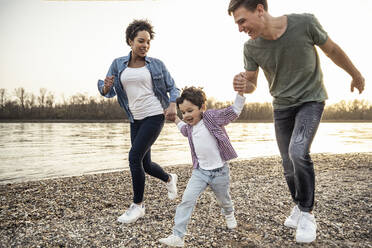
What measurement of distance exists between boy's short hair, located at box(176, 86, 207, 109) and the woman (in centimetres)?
62

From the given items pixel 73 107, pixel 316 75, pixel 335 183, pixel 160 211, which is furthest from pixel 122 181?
pixel 73 107

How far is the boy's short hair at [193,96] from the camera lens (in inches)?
132

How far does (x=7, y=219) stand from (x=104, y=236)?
6.43 ft

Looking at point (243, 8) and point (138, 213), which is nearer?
point (243, 8)

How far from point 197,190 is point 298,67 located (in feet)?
5.68

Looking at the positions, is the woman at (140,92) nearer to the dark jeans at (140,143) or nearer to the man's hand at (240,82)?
the dark jeans at (140,143)

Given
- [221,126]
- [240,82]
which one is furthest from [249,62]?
[221,126]

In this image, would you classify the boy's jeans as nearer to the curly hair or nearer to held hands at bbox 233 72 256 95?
held hands at bbox 233 72 256 95

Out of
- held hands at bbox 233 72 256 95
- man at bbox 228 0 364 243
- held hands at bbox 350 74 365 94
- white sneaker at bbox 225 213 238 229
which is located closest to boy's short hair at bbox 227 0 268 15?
man at bbox 228 0 364 243

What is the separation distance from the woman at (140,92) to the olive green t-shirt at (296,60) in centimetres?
142

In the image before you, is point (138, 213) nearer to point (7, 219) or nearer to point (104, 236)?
point (104, 236)

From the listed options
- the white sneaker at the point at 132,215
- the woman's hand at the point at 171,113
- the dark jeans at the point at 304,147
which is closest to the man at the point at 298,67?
the dark jeans at the point at 304,147

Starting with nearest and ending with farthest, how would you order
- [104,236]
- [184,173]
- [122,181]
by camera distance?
[104,236], [122,181], [184,173]

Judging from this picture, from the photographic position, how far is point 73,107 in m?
90.0
